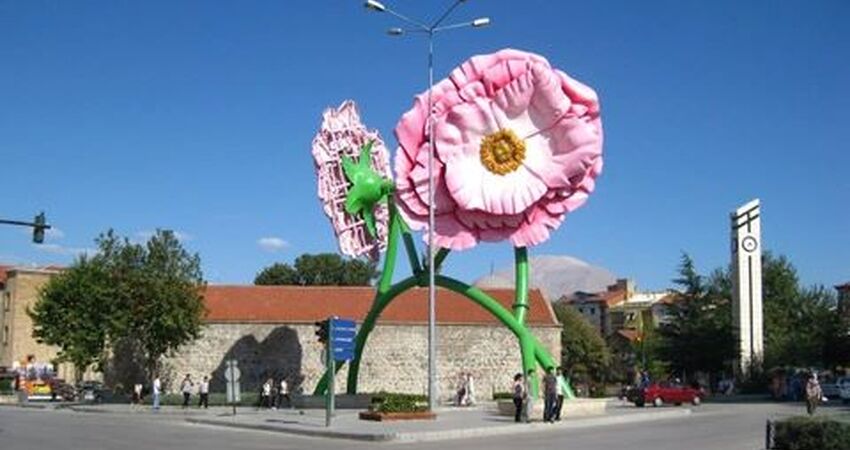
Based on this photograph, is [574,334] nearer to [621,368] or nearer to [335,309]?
[621,368]

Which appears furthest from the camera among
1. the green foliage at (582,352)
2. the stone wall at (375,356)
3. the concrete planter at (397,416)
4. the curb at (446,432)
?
the green foliage at (582,352)

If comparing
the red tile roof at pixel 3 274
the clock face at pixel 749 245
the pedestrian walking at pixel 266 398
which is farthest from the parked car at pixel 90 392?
the clock face at pixel 749 245

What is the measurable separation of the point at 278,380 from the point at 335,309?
5.46 metres

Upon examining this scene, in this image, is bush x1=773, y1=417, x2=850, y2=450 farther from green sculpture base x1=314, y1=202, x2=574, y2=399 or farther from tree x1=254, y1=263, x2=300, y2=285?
tree x1=254, y1=263, x2=300, y2=285

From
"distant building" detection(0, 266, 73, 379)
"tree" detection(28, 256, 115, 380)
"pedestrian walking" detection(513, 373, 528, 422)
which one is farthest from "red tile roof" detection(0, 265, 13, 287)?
"pedestrian walking" detection(513, 373, 528, 422)

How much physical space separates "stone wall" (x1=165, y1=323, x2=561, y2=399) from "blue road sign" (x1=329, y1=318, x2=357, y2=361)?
2789 cm

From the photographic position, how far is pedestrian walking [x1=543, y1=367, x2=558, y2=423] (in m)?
28.0

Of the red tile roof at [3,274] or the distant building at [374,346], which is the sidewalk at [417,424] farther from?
the red tile roof at [3,274]

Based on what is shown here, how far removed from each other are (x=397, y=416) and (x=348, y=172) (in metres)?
12.5

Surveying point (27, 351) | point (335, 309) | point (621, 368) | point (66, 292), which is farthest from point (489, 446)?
point (621, 368)

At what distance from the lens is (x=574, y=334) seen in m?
81.0

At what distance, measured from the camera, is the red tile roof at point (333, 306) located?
187 feet

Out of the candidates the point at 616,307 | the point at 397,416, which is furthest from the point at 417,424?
the point at 616,307

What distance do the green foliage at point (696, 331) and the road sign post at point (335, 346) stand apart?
37.4 metres
